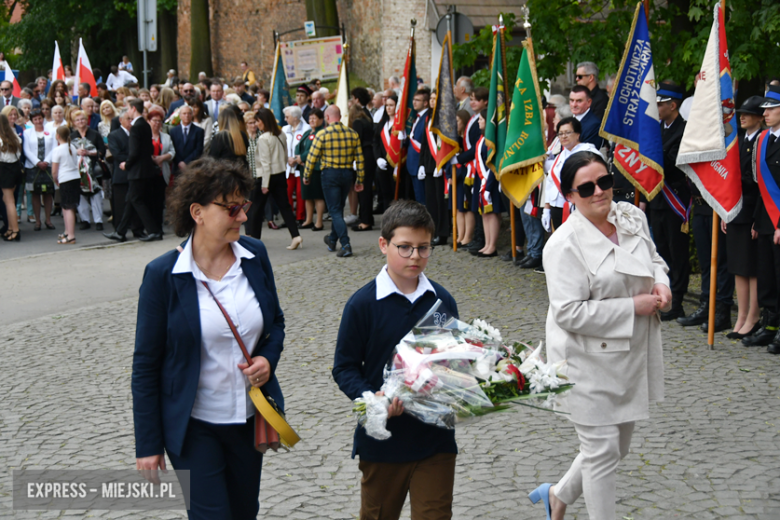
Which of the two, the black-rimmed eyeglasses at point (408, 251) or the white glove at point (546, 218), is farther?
the white glove at point (546, 218)

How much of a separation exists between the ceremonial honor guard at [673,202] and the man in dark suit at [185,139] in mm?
8527

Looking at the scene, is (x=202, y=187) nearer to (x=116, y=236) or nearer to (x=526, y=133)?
(x=526, y=133)

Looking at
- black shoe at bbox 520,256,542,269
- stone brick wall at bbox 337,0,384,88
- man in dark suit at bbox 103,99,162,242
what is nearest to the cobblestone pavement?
black shoe at bbox 520,256,542,269

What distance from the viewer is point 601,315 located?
391 centimetres

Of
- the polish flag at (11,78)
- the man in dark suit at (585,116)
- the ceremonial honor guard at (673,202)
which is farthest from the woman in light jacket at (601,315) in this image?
the polish flag at (11,78)

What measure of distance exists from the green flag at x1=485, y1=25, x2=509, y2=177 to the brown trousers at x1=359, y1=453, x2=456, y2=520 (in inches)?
320

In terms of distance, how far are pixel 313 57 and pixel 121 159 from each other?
1266cm

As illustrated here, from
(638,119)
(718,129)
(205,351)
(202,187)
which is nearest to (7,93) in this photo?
(638,119)

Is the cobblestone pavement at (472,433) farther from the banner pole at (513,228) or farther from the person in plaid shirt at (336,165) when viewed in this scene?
the person in plaid shirt at (336,165)

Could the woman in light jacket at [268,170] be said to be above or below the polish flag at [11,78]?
below

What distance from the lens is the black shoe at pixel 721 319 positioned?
27.5 ft

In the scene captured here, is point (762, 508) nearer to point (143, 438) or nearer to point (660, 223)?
point (143, 438)

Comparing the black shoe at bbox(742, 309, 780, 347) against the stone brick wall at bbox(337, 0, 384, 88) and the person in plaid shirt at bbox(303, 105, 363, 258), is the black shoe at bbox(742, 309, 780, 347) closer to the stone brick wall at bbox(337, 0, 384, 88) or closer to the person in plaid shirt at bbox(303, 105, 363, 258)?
the person in plaid shirt at bbox(303, 105, 363, 258)

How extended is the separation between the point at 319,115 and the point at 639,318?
10.4 metres
